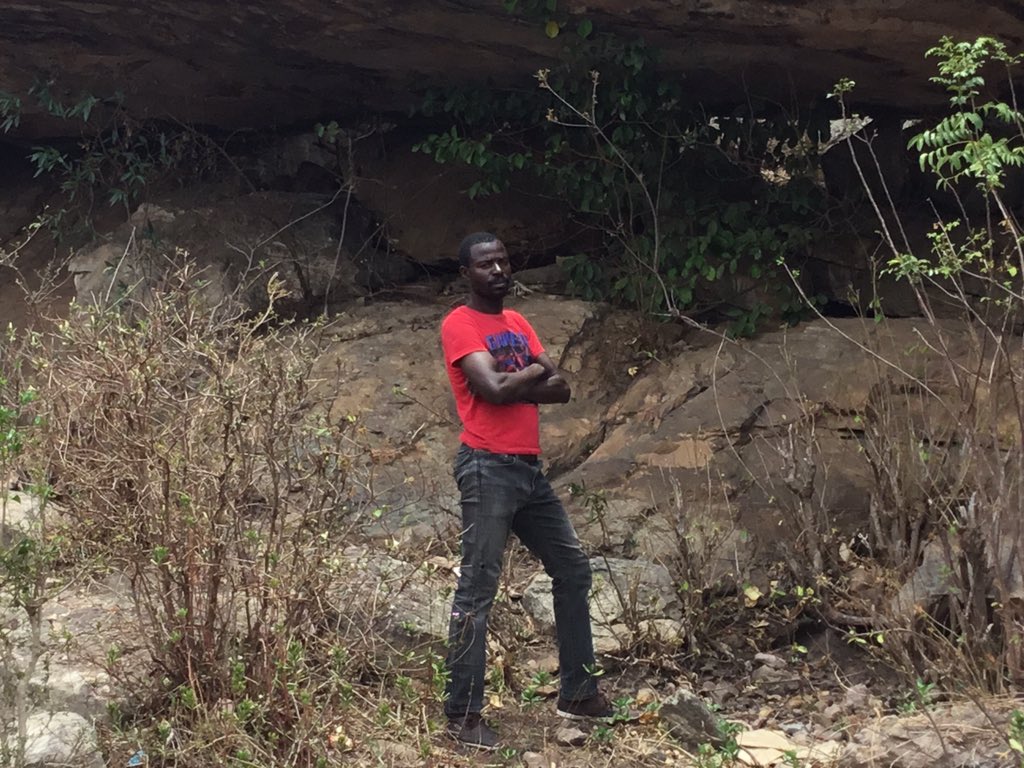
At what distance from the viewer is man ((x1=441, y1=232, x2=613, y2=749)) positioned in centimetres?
342

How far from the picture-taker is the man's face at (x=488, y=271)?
142 inches

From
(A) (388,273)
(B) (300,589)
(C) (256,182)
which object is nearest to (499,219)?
(A) (388,273)

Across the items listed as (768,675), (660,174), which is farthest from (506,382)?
(660,174)

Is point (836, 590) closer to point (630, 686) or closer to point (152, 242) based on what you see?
point (630, 686)

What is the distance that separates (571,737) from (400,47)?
4.11 meters

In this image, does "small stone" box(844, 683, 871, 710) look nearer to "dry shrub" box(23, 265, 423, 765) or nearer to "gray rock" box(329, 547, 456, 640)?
"gray rock" box(329, 547, 456, 640)

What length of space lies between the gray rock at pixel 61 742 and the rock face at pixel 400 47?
3.98 meters

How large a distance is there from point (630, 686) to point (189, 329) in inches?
80.4

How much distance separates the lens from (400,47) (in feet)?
20.4

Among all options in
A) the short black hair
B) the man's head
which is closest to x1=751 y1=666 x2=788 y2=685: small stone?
the man's head

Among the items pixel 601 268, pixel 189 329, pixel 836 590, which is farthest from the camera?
pixel 601 268

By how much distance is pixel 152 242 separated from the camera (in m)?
6.79

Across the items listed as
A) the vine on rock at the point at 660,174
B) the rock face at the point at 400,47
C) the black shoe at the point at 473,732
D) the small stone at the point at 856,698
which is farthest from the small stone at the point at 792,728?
the rock face at the point at 400,47

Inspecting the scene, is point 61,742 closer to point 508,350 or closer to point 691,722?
point 508,350
